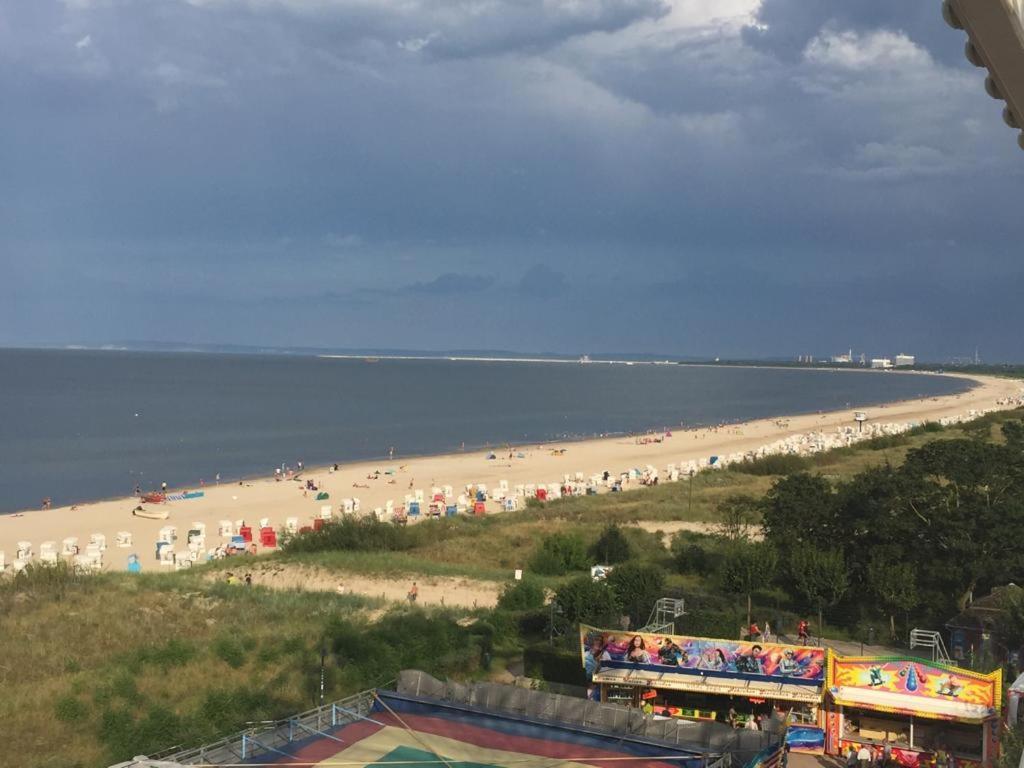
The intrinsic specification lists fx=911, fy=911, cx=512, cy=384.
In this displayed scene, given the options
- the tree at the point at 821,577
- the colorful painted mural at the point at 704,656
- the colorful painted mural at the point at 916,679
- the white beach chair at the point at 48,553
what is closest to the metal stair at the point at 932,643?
the tree at the point at 821,577

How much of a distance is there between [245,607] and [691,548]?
12787mm

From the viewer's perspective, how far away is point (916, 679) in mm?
12047

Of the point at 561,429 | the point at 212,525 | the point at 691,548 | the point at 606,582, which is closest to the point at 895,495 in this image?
the point at 691,548

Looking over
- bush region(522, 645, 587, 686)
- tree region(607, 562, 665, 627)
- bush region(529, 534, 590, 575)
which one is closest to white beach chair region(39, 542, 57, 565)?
bush region(529, 534, 590, 575)

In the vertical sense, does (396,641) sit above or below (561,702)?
below

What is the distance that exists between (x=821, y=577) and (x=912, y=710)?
825 centimetres

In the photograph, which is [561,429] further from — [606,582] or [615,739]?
[615,739]

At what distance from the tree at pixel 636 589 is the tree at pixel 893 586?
15.1ft

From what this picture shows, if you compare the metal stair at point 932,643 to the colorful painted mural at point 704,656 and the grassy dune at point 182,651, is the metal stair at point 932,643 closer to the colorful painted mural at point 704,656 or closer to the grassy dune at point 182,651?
the colorful painted mural at point 704,656

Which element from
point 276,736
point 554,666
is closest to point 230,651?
point 554,666

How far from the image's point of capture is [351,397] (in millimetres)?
138500

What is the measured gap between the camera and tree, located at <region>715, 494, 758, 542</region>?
2893 cm

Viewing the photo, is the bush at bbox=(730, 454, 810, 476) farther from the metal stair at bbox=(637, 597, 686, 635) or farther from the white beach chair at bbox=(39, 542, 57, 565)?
the white beach chair at bbox=(39, 542, 57, 565)

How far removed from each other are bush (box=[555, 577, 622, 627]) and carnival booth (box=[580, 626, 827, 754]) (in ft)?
16.0
